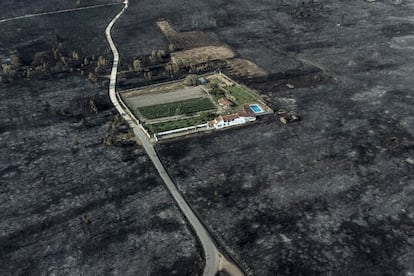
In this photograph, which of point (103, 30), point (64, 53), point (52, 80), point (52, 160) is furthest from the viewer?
point (103, 30)

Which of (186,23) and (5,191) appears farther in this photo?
(186,23)

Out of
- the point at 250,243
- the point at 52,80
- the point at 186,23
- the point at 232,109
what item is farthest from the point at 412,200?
the point at 186,23

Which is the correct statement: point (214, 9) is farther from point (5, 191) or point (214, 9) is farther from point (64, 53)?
point (5, 191)

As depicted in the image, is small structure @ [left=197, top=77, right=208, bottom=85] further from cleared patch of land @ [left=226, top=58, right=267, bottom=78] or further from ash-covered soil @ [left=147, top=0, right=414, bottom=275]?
ash-covered soil @ [left=147, top=0, right=414, bottom=275]

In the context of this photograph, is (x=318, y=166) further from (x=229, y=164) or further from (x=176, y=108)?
(x=176, y=108)

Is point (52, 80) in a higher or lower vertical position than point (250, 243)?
higher

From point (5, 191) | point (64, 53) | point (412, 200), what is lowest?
point (412, 200)
